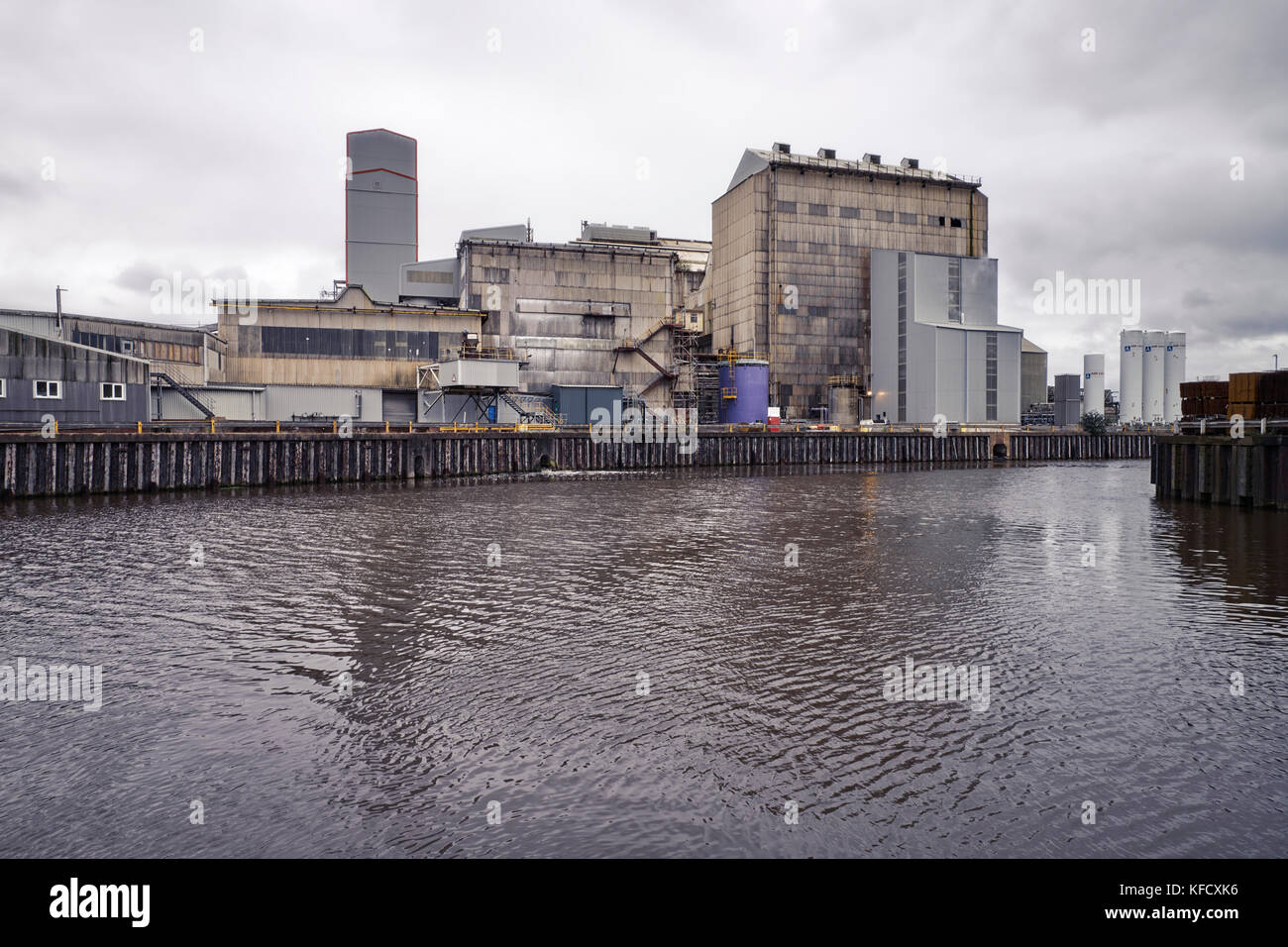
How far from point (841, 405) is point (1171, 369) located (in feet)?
170

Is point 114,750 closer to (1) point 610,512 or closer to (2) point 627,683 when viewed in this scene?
(2) point 627,683

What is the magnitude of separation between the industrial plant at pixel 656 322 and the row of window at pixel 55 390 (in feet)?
47.0

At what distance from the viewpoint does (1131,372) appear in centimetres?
10881

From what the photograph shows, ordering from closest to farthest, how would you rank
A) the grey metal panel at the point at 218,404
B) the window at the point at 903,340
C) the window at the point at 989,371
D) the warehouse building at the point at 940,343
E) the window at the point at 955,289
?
the grey metal panel at the point at 218,404
the warehouse building at the point at 940,343
the window at the point at 989,371
the window at the point at 903,340
the window at the point at 955,289

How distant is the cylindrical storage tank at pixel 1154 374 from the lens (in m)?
107

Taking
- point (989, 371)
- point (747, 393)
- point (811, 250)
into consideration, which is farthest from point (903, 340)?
point (747, 393)

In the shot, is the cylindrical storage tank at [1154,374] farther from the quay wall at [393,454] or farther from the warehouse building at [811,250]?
the warehouse building at [811,250]

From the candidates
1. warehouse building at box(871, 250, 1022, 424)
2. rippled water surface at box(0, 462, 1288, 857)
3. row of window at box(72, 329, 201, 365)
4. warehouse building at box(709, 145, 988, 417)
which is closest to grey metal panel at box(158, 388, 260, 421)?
row of window at box(72, 329, 201, 365)

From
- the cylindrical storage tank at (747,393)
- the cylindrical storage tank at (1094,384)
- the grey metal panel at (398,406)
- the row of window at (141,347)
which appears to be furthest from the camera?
the cylindrical storage tank at (1094,384)

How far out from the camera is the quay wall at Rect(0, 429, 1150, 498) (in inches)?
1511

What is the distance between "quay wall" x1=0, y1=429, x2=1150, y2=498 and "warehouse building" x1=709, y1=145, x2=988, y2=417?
1336cm

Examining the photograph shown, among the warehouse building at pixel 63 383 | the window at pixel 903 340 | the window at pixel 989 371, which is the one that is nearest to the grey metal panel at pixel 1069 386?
the window at pixel 989 371
